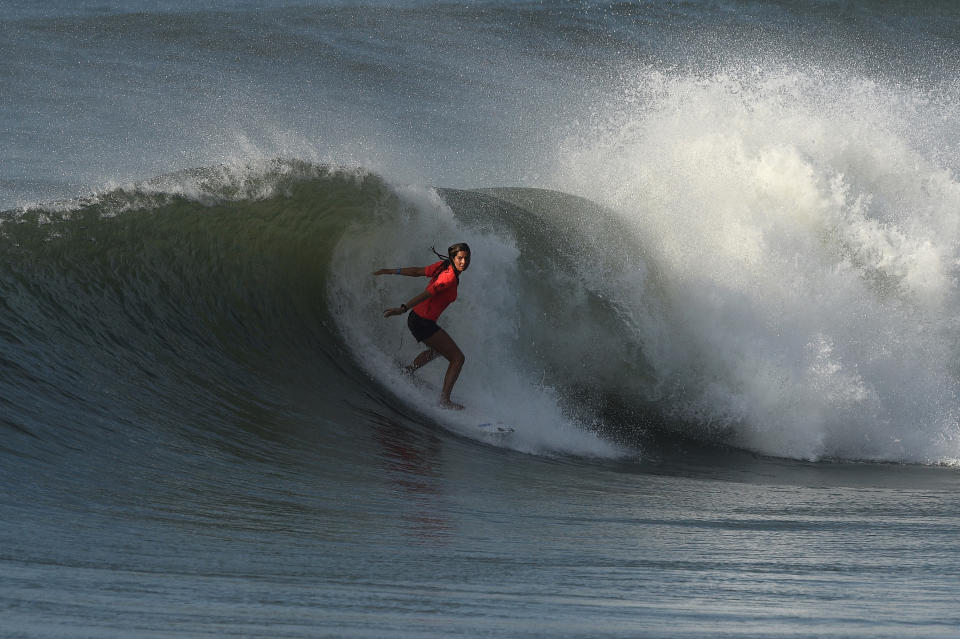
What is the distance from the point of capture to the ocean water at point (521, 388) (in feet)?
11.2

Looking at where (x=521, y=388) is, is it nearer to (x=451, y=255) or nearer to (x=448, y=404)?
(x=448, y=404)

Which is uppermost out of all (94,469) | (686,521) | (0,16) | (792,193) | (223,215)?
(0,16)

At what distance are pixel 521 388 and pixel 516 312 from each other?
2.47ft

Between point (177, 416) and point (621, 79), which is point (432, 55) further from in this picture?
point (177, 416)

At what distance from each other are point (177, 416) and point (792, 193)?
711cm

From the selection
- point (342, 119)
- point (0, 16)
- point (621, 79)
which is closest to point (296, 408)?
point (342, 119)

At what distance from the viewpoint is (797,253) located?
10734 mm

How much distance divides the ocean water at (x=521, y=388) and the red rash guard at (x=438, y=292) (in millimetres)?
798

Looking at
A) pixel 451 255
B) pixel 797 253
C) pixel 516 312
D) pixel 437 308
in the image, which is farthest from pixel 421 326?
pixel 797 253

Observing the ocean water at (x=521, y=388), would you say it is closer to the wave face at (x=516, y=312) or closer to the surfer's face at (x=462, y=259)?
the wave face at (x=516, y=312)

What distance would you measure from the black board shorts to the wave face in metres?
0.65

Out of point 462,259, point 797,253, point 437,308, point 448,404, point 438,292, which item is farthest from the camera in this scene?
point 797,253

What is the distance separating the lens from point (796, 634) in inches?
115

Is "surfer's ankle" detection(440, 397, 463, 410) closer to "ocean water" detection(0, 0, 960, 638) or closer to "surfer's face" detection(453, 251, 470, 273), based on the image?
"ocean water" detection(0, 0, 960, 638)
